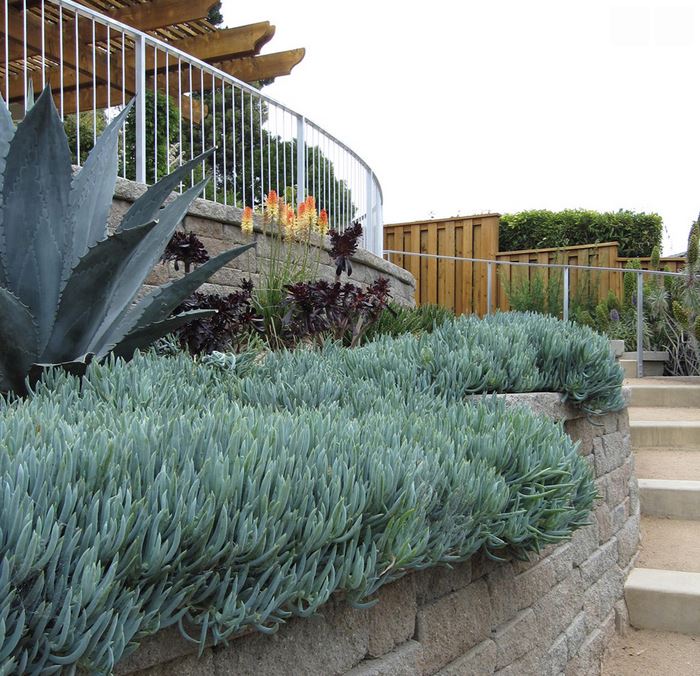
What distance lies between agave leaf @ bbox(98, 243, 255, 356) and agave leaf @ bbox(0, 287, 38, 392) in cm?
36

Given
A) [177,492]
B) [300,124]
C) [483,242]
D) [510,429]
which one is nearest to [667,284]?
[483,242]

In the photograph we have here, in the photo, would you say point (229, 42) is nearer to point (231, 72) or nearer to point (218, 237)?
point (231, 72)

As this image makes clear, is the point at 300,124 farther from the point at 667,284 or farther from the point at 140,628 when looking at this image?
the point at 140,628

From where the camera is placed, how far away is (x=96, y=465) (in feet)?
4.61

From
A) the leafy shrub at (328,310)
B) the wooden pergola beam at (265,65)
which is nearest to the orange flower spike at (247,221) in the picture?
the leafy shrub at (328,310)

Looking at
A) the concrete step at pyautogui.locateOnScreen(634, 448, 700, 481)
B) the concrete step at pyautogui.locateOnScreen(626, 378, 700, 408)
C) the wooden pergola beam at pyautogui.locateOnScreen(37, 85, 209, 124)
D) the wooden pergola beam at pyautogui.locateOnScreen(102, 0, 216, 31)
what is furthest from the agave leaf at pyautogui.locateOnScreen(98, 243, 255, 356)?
the wooden pergola beam at pyautogui.locateOnScreen(37, 85, 209, 124)

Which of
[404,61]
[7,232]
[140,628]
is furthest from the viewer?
[404,61]

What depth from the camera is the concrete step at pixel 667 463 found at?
476cm

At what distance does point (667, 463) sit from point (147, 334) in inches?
150

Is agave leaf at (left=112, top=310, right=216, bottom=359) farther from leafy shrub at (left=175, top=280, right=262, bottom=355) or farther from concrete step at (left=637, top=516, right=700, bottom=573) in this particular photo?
concrete step at (left=637, top=516, right=700, bottom=573)

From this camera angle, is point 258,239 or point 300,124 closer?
point 258,239

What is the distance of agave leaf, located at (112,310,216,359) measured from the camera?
2.98m

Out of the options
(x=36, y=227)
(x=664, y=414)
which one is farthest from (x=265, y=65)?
(x=36, y=227)

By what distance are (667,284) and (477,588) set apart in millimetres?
7779
